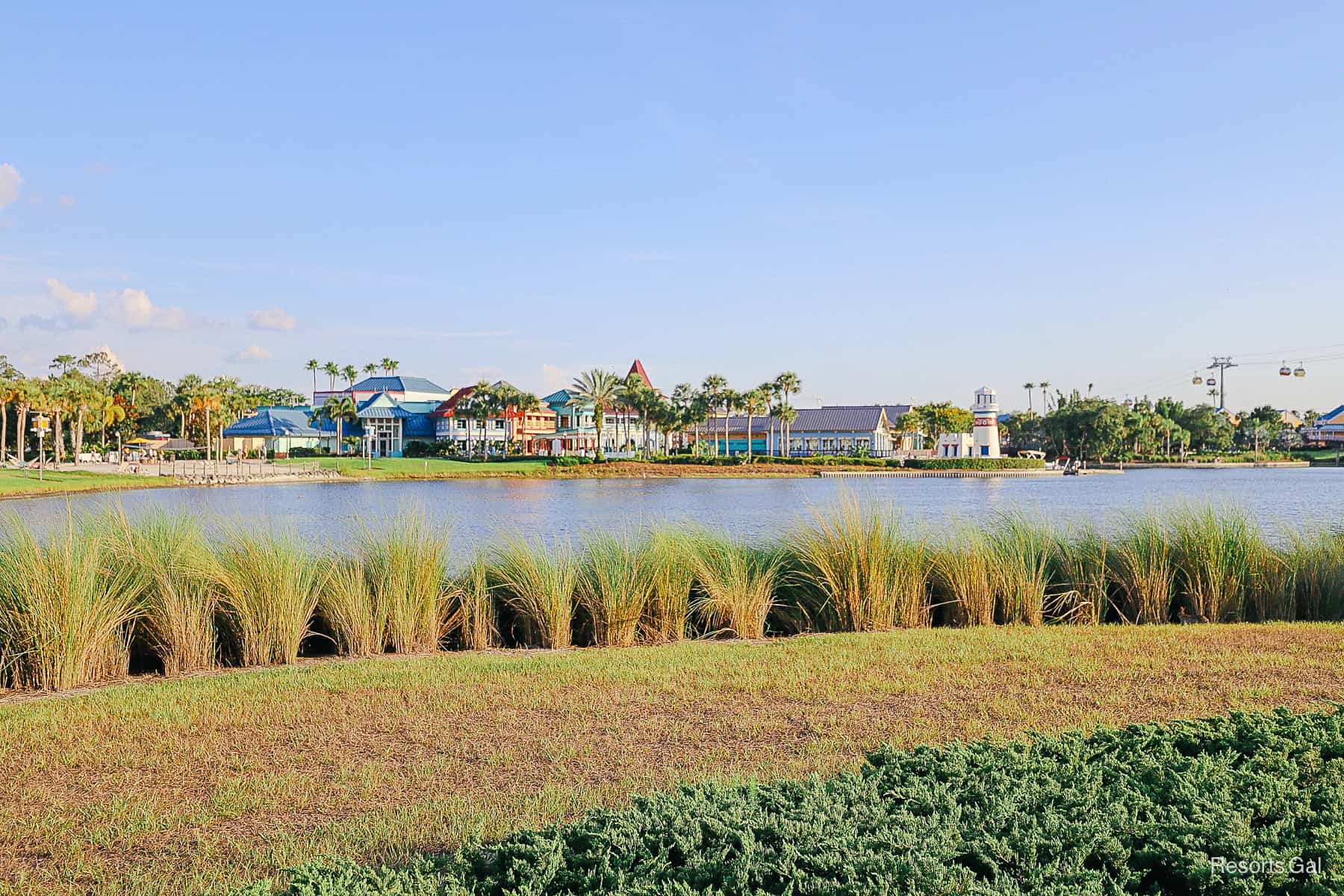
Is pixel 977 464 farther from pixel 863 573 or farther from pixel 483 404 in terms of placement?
pixel 863 573

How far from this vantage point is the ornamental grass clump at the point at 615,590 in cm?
836

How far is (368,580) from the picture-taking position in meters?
8.31

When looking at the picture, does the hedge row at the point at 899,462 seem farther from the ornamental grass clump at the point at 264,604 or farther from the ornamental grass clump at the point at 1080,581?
the ornamental grass clump at the point at 264,604

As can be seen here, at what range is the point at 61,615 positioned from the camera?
6.75 metres

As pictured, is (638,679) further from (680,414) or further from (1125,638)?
(680,414)

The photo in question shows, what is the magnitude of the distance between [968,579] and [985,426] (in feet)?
258

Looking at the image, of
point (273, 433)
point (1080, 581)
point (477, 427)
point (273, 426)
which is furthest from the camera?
point (477, 427)

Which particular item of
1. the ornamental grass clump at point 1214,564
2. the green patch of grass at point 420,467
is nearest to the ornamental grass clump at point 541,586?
the ornamental grass clump at point 1214,564

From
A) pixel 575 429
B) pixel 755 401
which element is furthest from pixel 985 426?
pixel 575 429

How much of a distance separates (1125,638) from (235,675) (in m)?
6.72

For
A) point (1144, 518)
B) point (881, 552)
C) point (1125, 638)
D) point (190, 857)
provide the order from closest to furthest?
1. point (190, 857)
2. point (1125, 638)
3. point (881, 552)
4. point (1144, 518)

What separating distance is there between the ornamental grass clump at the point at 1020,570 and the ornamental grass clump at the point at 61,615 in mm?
7255

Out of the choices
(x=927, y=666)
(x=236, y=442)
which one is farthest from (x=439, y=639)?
(x=236, y=442)

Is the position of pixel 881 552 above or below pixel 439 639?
above
